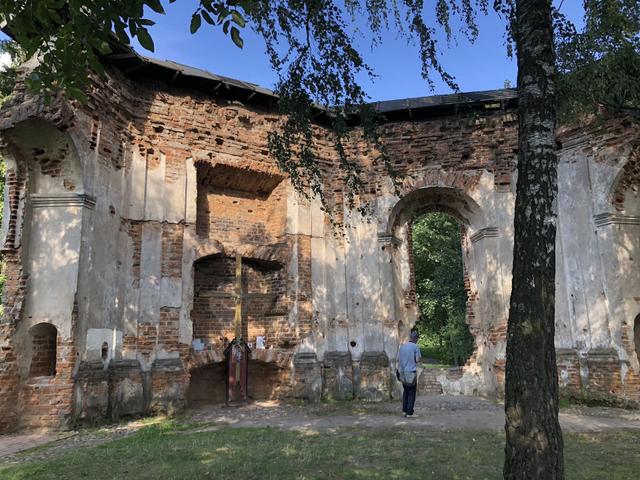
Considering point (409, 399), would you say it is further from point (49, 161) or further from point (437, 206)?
point (49, 161)

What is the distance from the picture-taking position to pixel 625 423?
7.64m

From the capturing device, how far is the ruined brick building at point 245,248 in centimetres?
819

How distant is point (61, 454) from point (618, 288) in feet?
31.5

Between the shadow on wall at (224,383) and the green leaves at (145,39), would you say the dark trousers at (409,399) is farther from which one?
the green leaves at (145,39)

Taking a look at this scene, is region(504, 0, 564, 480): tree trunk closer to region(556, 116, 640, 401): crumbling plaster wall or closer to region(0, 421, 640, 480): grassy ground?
region(0, 421, 640, 480): grassy ground

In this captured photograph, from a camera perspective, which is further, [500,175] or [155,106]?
[500,175]

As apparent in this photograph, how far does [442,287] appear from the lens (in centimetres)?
2169

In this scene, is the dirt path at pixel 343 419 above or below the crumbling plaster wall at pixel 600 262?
below

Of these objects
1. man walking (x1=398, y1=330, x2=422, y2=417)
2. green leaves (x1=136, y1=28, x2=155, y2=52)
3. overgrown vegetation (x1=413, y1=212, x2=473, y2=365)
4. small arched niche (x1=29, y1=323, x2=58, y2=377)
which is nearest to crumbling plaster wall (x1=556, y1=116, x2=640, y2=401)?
man walking (x1=398, y1=330, x2=422, y2=417)

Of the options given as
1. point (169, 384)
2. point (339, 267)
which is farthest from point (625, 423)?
point (169, 384)

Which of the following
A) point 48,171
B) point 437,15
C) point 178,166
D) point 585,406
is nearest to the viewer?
point 437,15

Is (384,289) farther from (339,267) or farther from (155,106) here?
(155,106)

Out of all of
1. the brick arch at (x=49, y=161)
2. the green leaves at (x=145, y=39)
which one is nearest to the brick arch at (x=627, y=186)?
the green leaves at (x=145, y=39)

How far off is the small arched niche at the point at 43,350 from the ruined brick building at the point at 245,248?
3 cm
